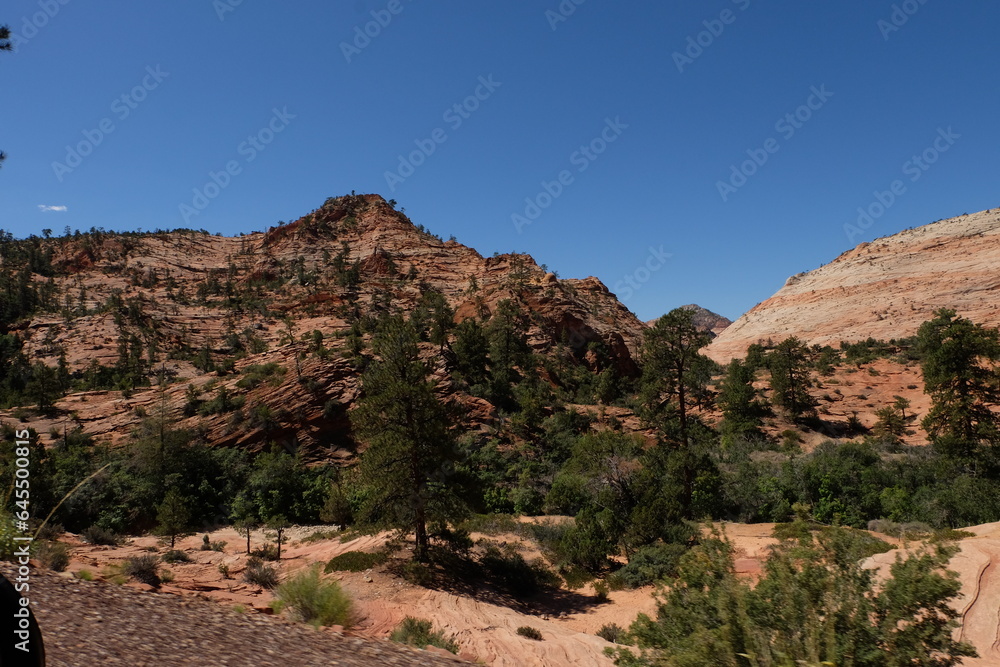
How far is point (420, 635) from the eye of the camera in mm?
9117

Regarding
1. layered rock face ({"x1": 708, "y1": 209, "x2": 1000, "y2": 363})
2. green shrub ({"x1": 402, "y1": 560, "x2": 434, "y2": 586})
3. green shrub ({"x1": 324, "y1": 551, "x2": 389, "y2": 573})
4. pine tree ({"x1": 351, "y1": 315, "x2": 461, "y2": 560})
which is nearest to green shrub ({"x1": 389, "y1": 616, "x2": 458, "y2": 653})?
green shrub ({"x1": 402, "y1": 560, "x2": 434, "y2": 586})

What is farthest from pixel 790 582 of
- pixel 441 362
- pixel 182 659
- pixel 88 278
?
pixel 88 278

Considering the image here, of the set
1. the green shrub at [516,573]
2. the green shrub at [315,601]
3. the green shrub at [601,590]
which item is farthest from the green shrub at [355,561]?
the green shrub at [601,590]

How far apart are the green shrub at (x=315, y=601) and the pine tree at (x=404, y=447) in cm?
377

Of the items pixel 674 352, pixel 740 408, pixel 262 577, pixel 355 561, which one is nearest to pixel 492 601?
pixel 355 561

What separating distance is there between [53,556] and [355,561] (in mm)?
6501

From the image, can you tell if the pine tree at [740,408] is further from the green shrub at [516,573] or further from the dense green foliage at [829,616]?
the dense green foliage at [829,616]

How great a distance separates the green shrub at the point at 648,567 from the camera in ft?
42.9

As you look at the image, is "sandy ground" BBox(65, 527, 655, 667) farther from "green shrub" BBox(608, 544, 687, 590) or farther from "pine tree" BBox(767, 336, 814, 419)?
"pine tree" BBox(767, 336, 814, 419)

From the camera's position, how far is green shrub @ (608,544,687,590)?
42.9 ft

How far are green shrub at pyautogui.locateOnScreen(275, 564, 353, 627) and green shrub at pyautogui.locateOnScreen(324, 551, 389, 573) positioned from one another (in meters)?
3.62

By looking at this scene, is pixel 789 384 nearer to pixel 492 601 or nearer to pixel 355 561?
pixel 492 601

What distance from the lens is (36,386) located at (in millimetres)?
24844

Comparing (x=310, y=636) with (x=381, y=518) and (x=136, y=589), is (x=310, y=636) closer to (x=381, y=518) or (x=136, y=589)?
(x=136, y=589)
